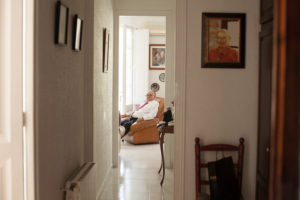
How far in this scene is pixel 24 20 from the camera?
6.18ft

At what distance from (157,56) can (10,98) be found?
804cm

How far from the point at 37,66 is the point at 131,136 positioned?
5.54 metres

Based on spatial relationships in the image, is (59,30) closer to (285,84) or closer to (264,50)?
(264,50)

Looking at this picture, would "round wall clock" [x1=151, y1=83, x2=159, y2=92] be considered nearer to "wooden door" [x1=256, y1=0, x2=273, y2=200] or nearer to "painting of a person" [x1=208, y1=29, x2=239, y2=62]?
"painting of a person" [x1=208, y1=29, x2=239, y2=62]

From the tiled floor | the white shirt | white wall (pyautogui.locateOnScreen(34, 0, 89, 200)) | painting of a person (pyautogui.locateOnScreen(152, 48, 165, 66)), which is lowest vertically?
the tiled floor

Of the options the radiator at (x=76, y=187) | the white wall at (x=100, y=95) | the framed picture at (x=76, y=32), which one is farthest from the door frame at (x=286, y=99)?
the white wall at (x=100, y=95)

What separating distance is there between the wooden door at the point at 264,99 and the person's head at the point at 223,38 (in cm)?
30

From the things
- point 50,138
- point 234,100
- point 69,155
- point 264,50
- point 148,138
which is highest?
point 264,50

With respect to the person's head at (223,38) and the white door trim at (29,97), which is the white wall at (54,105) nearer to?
the white door trim at (29,97)

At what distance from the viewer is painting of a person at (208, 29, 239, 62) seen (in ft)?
10.2

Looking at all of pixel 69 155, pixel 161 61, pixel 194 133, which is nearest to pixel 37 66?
pixel 69 155

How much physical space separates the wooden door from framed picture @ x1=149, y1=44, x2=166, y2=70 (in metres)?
6.78

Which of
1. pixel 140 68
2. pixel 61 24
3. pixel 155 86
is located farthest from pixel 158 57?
pixel 61 24

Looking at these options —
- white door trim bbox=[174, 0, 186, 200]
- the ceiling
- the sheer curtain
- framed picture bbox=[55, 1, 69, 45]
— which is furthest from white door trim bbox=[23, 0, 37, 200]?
the sheer curtain
